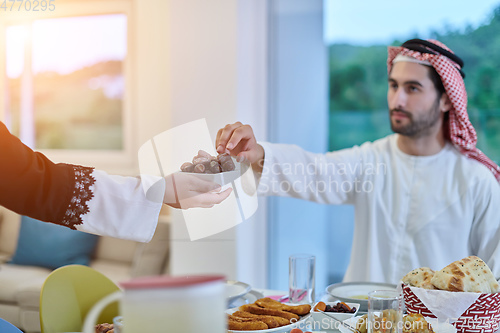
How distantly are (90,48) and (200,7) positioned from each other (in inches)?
39.3

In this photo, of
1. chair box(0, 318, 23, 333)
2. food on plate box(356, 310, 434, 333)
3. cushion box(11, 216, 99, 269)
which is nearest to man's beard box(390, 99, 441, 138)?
food on plate box(356, 310, 434, 333)

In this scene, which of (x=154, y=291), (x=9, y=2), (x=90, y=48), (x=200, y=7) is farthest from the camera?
(x=90, y=48)

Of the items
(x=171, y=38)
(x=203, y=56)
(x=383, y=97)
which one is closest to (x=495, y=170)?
(x=383, y=97)

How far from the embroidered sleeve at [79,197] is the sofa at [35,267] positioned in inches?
69.8

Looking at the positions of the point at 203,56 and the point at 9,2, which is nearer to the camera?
the point at 9,2

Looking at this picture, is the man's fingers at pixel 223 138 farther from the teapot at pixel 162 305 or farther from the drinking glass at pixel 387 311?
the teapot at pixel 162 305

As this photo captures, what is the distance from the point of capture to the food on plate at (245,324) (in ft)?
3.33

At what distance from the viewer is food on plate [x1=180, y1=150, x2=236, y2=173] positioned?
3.74 feet

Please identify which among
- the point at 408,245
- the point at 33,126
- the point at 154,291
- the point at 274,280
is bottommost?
the point at 274,280

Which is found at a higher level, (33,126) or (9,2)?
(9,2)

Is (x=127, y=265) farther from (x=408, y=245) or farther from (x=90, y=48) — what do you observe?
(x=408, y=245)

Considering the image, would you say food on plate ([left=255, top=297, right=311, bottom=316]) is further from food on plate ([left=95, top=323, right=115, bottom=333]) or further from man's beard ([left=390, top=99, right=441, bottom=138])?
man's beard ([left=390, top=99, right=441, bottom=138])

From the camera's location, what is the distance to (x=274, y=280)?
3.05 metres

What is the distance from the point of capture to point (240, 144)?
5.21 ft
